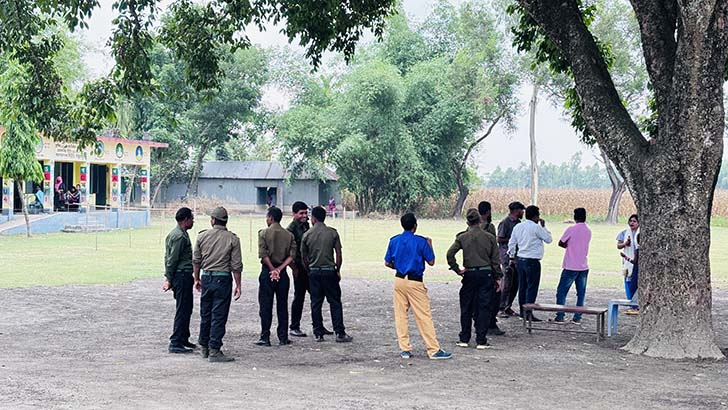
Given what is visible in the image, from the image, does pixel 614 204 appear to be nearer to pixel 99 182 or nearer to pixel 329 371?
pixel 99 182

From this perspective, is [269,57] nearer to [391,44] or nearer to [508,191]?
[391,44]

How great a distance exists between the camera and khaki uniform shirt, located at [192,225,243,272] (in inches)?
403

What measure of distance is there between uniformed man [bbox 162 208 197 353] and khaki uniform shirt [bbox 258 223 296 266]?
3.07 feet

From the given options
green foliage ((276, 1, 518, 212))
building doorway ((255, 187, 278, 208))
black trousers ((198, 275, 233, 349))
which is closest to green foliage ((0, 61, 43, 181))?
black trousers ((198, 275, 233, 349))

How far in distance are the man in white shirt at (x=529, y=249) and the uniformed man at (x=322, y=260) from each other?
324cm

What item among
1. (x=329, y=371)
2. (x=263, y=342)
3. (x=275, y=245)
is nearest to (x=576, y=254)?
(x=275, y=245)

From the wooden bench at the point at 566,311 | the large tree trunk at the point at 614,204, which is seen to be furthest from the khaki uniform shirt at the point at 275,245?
the large tree trunk at the point at 614,204

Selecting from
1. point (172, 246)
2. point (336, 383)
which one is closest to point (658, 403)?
point (336, 383)

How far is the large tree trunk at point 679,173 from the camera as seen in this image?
1077 centimetres

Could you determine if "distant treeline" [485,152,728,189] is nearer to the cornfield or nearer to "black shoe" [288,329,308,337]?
the cornfield

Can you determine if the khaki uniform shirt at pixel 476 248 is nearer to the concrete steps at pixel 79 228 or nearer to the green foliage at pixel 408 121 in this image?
the concrete steps at pixel 79 228

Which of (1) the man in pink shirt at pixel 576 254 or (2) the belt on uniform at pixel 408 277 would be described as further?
(1) the man in pink shirt at pixel 576 254

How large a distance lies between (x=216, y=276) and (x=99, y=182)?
39.7 metres

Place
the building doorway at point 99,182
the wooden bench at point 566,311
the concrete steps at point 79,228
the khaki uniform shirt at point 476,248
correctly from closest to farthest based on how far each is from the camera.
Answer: the khaki uniform shirt at point 476,248 < the wooden bench at point 566,311 < the concrete steps at point 79,228 < the building doorway at point 99,182
